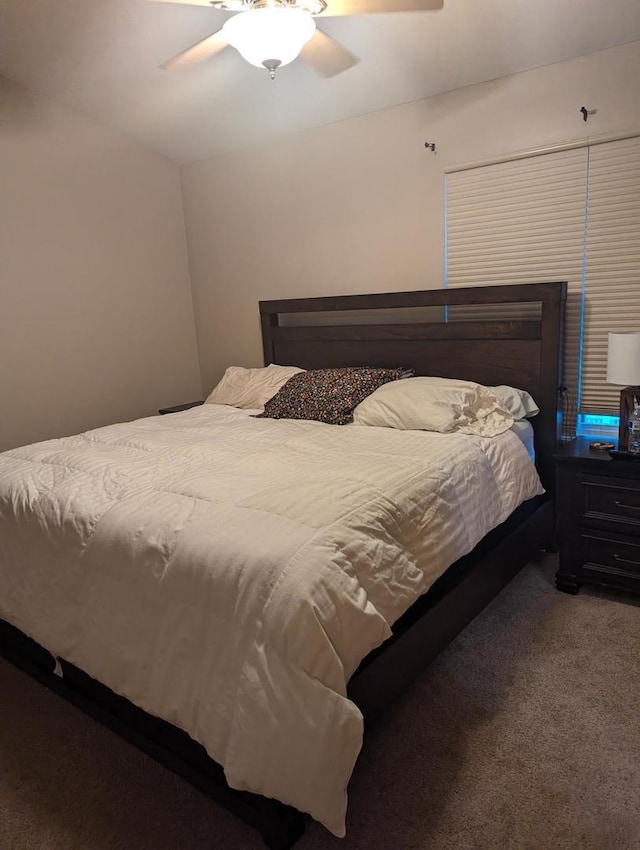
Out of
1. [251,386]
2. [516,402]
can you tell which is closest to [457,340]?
[516,402]

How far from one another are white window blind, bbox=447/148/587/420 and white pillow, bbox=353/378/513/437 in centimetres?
57

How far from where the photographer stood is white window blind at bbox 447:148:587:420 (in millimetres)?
2703

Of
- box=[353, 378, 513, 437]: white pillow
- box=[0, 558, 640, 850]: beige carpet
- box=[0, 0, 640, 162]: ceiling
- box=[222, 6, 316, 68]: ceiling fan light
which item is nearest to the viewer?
box=[0, 558, 640, 850]: beige carpet

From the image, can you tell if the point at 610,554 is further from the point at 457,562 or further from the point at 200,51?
the point at 200,51

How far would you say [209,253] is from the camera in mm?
4191

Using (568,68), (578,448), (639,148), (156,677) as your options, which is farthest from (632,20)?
(156,677)

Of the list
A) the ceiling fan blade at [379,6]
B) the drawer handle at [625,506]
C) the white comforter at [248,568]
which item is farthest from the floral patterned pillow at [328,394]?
the ceiling fan blade at [379,6]

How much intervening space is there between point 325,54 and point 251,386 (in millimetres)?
1805

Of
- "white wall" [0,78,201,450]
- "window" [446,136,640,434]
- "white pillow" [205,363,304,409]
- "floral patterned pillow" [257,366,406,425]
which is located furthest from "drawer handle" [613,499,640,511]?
"white wall" [0,78,201,450]

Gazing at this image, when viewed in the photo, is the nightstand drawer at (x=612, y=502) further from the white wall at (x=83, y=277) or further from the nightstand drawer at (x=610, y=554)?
the white wall at (x=83, y=277)

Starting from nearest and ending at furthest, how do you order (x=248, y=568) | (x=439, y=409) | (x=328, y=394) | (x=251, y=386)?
1. (x=248, y=568)
2. (x=439, y=409)
3. (x=328, y=394)
4. (x=251, y=386)

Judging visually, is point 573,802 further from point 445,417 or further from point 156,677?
point 445,417

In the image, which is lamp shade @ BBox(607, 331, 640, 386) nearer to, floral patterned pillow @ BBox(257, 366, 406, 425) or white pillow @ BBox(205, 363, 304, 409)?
floral patterned pillow @ BBox(257, 366, 406, 425)

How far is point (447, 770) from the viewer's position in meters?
1.59
